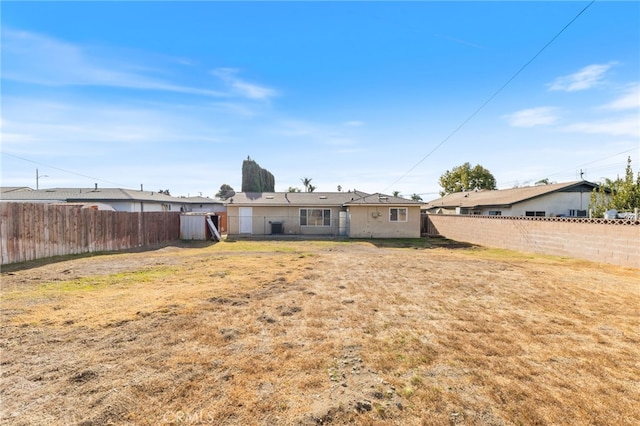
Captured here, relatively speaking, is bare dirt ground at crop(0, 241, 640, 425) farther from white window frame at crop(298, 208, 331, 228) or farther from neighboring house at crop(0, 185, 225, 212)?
neighboring house at crop(0, 185, 225, 212)

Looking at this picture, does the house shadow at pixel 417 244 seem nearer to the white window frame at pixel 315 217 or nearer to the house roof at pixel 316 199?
the house roof at pixel 316 199

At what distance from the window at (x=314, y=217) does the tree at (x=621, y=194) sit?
56.6 feet

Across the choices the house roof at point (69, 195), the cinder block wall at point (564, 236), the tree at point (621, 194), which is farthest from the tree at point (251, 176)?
the tree at point (621, 194)

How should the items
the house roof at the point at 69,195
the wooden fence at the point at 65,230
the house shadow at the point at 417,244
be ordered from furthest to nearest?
the house roof at the point at 69,195 → the house shadow at the point at 417,244 → the wooden fence at the point at 65,230

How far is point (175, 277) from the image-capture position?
8055 mm

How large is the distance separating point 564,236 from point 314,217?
1458 centimetres

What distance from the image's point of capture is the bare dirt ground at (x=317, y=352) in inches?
103

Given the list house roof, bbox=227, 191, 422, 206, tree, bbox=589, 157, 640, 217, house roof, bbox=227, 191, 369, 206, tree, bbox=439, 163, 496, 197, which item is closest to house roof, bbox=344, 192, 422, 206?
house roof, bbox=227, 191, 422, 206

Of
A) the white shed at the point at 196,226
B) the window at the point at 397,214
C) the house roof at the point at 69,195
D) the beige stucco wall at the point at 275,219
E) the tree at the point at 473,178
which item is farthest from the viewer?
the tree at the point at 473,178

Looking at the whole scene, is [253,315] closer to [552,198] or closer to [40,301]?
[40,301]

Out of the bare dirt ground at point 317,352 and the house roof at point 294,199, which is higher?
the house roof at point 294,199

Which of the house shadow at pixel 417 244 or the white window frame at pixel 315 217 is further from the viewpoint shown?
the white window frame at pixel 315 217

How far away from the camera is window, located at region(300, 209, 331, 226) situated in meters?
22.0

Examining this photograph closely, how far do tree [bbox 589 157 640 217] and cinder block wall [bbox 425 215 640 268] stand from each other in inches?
294
